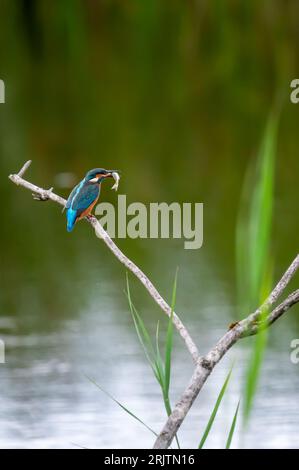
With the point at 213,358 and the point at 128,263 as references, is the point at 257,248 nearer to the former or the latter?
the point at 213,358

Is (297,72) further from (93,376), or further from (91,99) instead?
(93,376)

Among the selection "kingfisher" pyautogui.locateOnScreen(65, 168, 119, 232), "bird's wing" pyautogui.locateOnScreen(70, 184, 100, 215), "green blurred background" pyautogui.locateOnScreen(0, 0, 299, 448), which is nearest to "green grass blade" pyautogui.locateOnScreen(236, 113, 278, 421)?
"kingfisher" pyautogui.locateOnScreen(65, 168, 119, 232)

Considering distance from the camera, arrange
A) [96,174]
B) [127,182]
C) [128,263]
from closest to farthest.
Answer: [128,263]
[96,174]
[127,182]

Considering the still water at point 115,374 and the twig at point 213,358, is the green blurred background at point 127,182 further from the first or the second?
the twig at point 213,358

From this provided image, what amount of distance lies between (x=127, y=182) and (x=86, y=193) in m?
7.00

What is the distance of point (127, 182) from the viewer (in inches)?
401

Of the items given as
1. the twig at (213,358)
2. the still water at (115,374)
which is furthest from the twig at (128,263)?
the still water at (115,374)

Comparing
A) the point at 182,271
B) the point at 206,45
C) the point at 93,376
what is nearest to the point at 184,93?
the point at 206,45

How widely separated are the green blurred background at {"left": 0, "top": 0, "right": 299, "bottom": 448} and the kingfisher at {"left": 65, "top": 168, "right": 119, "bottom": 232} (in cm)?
179

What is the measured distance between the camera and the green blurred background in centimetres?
554

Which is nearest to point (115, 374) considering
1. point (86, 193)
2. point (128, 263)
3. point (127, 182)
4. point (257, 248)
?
point (86, 193)

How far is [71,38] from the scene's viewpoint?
790 inches

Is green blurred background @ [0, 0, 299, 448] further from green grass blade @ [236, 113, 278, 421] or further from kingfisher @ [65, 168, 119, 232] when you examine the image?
green grass blade @ [236, 113, 278, 421]

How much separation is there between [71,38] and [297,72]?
639cm
